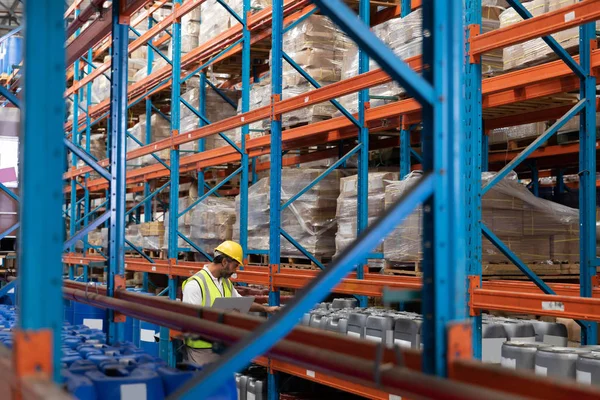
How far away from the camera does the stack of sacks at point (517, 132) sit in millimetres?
8383

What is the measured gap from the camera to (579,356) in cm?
446

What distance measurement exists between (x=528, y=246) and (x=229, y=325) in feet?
11.1

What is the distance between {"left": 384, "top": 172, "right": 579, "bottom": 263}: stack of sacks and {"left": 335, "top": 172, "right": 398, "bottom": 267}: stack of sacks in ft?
3.31

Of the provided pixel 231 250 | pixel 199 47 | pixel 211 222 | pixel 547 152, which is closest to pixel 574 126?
pixel 547 152

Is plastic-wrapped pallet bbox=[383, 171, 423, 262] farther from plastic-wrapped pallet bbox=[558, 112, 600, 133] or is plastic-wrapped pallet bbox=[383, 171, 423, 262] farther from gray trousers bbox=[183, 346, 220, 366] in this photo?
plastic-wrapped pallet bbox=[558, 112, 600, 133]

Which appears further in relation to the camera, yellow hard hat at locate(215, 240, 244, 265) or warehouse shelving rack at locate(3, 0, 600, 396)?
yellow hard hat at locate(215, 240, 244, 265)

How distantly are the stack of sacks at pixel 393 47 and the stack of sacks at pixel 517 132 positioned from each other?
152 cm

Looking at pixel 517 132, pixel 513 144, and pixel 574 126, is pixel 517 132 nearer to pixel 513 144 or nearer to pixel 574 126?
pixel 513 144

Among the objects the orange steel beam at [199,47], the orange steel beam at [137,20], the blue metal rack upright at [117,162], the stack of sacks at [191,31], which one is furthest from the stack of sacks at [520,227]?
the orange steel beam at [137,20]

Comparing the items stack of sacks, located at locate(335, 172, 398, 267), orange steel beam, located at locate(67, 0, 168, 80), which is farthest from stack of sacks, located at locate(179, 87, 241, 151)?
stack of sacks, located at locate(335, 172, 398, 267)

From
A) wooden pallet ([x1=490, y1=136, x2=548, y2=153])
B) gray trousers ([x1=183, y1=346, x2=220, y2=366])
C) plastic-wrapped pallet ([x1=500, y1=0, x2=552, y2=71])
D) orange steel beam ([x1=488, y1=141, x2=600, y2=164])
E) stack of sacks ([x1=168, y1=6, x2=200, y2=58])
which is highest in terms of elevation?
stack of sacks ([x1=168, y1=6, x2=200, y2=58])

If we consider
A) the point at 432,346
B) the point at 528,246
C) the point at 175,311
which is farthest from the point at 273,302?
the point at 432,346

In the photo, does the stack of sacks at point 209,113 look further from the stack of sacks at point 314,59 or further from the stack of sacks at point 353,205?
the stack of sacks at point 353,205

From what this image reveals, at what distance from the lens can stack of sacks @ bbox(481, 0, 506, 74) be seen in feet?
23.2
